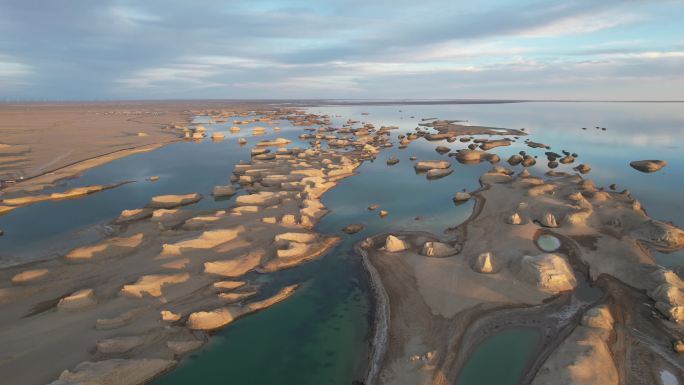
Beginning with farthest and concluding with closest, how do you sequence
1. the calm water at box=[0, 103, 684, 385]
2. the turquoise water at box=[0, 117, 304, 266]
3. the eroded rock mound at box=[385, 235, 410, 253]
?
1. the turquoise water at box=[0, 117, 304, 266]
2. the eroded rock mound at box=[385, 235, 410, 253]
3. the calm water at box=[0, 103, 684, 385]

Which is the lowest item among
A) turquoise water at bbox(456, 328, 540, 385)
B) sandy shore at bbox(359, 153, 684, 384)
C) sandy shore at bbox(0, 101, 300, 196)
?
turquoise water at bbox(456, 328, 540, 385)

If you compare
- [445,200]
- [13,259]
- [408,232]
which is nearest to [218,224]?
[13,259]

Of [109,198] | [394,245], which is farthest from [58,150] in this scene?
[394,245]

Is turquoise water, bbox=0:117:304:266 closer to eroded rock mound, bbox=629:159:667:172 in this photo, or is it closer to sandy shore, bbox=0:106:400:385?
sandy shore, bbox=0:106:400:385

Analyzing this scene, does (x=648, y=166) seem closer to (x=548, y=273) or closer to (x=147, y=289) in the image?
(x=548, y=273)

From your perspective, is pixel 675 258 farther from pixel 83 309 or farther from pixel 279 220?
pixel 83 309

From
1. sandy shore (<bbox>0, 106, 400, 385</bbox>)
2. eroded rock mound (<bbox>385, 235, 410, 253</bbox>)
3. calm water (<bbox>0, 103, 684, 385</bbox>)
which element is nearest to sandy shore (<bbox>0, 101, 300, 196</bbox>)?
calm water (<bbox>0, 103, 684, 385</bbox>)
